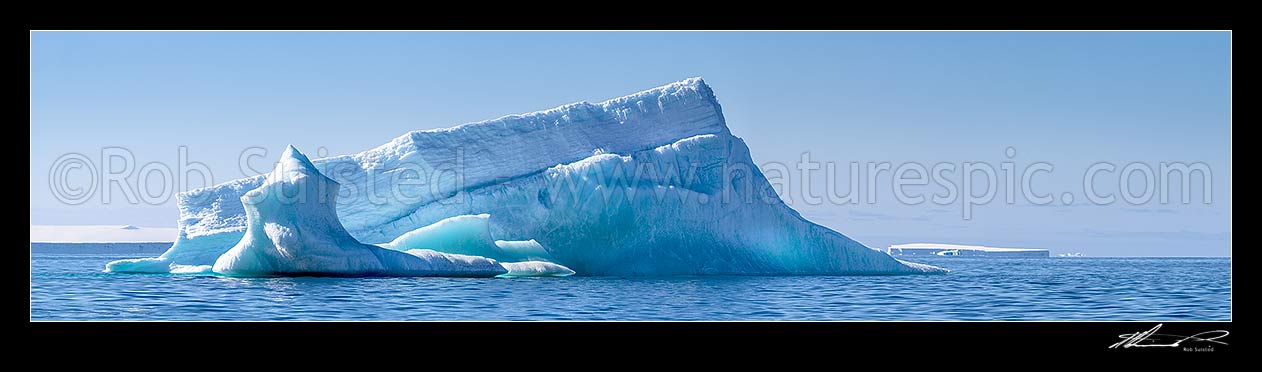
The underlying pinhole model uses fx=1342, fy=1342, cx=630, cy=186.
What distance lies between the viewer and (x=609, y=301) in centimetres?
1828

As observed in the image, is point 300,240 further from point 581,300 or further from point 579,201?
point 579,201

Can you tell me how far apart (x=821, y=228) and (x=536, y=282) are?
26.2ft

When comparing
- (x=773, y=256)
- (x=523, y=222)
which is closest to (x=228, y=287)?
(x=523, y=222)

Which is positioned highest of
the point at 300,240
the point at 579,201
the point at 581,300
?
the point at 579,201
